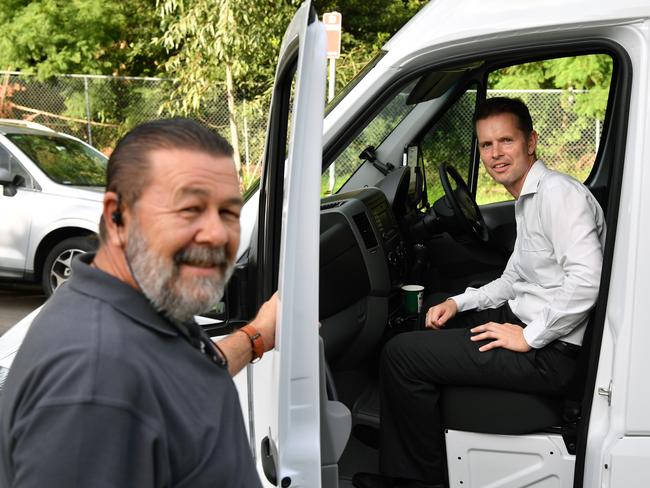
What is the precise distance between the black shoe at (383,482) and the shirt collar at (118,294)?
1603 millimetres

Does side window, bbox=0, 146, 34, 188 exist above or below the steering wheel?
above

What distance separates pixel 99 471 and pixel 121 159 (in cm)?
48

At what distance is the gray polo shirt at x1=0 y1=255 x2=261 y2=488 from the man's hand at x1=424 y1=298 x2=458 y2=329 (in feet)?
5.55

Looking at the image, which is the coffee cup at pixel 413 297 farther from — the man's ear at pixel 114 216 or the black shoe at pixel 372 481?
the man's ear at pixel 114 216

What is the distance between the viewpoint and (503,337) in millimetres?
2553

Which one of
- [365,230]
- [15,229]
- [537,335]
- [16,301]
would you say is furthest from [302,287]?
[16,301]

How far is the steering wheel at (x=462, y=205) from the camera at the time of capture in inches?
142

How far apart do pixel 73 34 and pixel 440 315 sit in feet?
44.1

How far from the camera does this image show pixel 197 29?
37.0 feet

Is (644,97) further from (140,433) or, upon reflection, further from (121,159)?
(140,433)

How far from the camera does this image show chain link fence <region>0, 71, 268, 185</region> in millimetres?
13508

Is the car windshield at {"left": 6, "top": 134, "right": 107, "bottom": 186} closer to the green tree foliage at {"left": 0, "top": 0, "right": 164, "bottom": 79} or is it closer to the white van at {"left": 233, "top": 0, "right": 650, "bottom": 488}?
the white van at {"left": 233, "top": 0, "right": 650, "bottom": 488}

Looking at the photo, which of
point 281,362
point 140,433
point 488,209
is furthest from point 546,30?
point 488,209

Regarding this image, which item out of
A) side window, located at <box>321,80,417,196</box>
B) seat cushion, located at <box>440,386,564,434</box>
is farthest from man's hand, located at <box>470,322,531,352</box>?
side window, located at <box>321,80,417,196</box>
